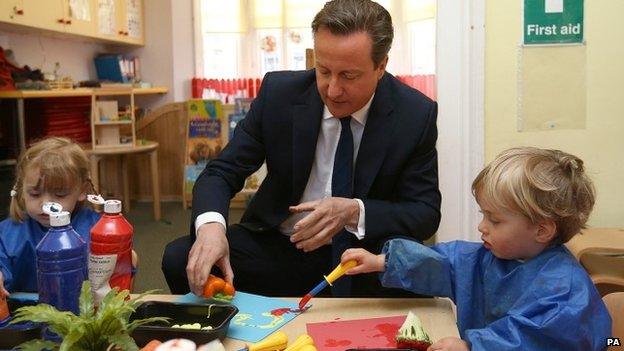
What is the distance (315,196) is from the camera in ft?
6.27

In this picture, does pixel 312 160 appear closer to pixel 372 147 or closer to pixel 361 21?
pixel 372 147

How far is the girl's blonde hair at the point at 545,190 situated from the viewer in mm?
1256

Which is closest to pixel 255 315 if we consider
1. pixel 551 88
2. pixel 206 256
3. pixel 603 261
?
pixel 206 256

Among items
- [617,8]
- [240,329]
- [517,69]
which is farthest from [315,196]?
[617,8]

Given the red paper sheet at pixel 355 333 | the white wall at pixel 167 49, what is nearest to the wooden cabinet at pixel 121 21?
the white wall at pixel 167 49

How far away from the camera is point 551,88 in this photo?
2312 mm

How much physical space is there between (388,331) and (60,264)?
636 mm

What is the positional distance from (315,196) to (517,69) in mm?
977

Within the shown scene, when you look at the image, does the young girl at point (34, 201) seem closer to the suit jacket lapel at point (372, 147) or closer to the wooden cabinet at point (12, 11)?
the suit jacket lapel at point (372, 147)

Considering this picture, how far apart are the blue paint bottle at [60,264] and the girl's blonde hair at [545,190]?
0.85 m

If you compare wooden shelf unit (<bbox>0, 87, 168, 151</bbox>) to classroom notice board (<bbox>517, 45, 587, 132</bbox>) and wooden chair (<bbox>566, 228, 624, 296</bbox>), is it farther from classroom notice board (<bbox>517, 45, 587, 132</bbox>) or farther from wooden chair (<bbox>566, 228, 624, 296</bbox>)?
wooden chair (<bbox>566, 228, 624, 296</bbox>)

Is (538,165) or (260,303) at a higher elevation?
(538,165)

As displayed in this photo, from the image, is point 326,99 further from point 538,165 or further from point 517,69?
point 517,69

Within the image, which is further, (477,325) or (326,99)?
(326,99)
